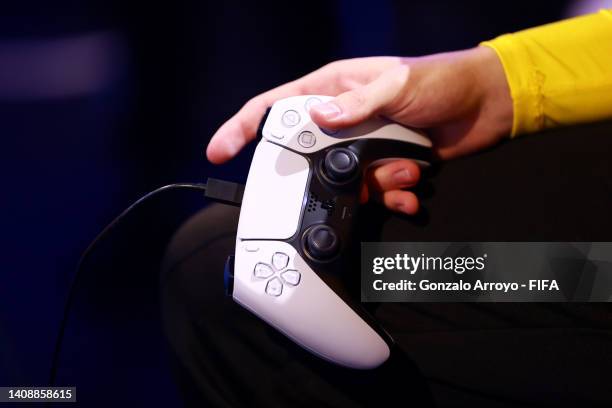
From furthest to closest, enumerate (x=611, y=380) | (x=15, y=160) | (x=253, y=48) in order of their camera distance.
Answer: (x=253, y=48), (x=15, y=160), (x=611, y=380)

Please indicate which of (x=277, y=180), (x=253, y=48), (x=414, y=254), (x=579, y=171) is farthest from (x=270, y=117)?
(x=253, y=48)

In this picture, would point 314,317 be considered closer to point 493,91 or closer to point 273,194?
point 273,194

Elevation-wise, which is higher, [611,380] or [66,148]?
[66,148]

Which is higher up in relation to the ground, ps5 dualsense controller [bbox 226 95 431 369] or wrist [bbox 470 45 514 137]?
wrist [bbox 470 45 514 137]

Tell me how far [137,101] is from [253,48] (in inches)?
8.1

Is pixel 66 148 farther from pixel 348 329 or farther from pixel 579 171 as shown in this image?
pixel 579 171

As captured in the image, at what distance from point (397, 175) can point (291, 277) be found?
161 millimetres

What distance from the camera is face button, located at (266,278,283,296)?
468 mm

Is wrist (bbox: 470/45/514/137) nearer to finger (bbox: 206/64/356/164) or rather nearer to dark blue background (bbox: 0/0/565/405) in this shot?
finger (bbox: 206/64/356/164)

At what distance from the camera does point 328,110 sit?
0.51 meters

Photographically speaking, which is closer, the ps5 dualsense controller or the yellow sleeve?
the ps5 dualsense controller

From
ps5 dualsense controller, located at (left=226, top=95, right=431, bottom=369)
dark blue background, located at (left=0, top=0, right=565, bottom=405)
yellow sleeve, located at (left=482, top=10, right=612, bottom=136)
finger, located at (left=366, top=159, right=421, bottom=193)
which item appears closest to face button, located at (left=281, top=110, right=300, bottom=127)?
ps5 dualsense controller, located at (left=226, top=95, right=431, bottom=369)

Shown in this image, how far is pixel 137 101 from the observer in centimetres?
84

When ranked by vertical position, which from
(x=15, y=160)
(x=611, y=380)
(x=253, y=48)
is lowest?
(x=611, y=380)
